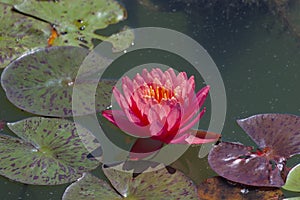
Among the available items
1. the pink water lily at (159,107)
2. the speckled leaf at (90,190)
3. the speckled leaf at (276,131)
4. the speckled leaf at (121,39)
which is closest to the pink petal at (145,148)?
the pink water lily at (159,107)

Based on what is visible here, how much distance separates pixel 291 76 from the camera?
2320mm

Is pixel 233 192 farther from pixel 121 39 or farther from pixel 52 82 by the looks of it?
pixel 121 39

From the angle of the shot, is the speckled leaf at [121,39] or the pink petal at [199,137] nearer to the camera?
the pink petal at [199,137]

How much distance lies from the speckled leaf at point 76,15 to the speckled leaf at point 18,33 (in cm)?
4

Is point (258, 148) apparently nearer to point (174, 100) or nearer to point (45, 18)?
point (174, 100)

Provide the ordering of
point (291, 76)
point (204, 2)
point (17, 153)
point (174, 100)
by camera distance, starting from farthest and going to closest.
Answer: point (204, 2)
point (291, 76)
point (17, 153)
point (174, 100)

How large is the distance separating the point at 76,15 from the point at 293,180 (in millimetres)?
1306

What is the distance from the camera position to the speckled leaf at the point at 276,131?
1.94 metres

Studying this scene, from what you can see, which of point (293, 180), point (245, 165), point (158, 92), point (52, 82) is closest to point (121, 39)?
point (52, 82)

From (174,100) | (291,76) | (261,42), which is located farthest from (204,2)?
(174,100)

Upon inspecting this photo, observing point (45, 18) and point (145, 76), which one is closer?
point (145, 76)

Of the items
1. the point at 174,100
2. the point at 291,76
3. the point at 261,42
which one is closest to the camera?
the point at 174,100

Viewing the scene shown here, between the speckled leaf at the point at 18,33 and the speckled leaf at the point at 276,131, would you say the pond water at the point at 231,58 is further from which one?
the speckled leaf at the point at 18,33

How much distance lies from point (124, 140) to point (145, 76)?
289mm
